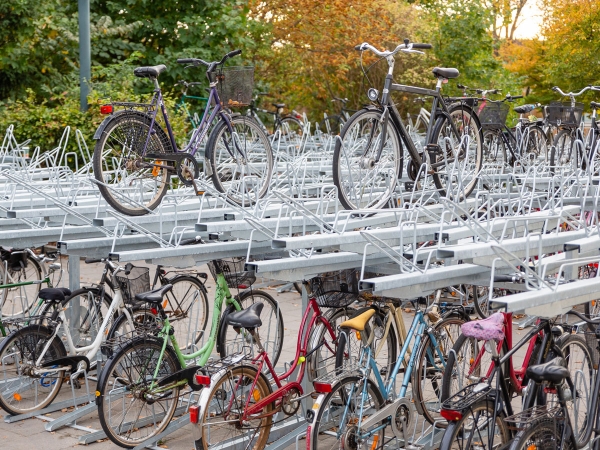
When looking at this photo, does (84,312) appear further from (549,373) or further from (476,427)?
(549,373)

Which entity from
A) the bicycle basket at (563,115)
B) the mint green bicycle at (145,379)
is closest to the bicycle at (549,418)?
the mint green bicycle at (145,379)

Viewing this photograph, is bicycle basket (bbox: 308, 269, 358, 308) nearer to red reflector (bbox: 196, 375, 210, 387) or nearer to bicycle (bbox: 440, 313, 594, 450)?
bicycle (bbox: 440, 313, 594, 450)

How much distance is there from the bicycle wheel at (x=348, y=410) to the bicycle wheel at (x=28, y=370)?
2139 mm

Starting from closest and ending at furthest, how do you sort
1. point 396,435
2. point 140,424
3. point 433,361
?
point 396,435
point 433,361
point 140,424

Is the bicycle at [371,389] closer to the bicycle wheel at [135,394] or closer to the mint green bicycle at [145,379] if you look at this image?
the mint green bicycle at [145,379]

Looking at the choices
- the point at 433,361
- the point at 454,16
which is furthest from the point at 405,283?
the point at 454,16

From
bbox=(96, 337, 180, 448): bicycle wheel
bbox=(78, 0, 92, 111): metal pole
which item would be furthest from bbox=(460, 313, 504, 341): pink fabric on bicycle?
bbox=(78, 0, 92, 111): metal pole

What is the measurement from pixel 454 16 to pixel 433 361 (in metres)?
13.7

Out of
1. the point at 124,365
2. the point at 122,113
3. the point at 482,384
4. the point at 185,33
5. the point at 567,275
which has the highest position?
the point at 185,33

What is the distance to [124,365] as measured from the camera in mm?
5395

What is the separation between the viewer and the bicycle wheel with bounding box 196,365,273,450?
188 inches

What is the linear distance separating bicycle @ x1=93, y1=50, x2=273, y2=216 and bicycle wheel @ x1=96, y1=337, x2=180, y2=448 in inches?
Answer: 35.5

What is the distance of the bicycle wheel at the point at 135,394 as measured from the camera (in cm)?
535

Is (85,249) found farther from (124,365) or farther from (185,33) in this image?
(185,33)
